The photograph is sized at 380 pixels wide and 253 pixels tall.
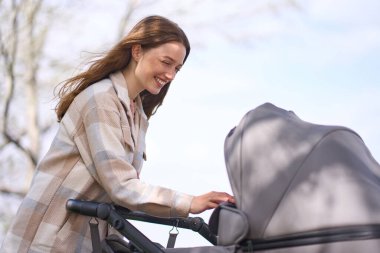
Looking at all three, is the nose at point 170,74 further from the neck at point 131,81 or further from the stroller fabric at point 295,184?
the stroller fabric at point 295,184

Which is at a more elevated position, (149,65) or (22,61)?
(149,65)

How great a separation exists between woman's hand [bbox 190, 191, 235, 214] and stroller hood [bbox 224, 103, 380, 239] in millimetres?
122

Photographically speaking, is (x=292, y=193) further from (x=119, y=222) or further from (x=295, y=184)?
(x=119, y=222)

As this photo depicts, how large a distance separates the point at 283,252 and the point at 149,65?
115cm

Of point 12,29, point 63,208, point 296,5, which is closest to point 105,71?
point 63,208

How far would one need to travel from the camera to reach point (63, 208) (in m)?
3.43

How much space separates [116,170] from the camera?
3312mm

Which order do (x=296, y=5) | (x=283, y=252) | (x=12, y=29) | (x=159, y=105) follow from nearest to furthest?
1. (x=283, y=252)
2. (x=159, y=105)
3. (x=296, y=5)
4. (x=12, y=29)

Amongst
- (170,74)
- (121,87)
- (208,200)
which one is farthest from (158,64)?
(208,200)

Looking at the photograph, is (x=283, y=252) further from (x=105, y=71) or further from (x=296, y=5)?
(x=296, y=5)

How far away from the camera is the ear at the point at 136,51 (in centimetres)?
366

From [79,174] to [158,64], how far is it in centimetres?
59

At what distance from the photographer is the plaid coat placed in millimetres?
3344

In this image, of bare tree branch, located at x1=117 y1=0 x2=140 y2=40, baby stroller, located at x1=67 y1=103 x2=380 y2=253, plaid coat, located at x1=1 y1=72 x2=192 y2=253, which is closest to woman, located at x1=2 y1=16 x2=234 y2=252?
plaid coat, located at x1=1 y1=72 x2=192 y2=253
